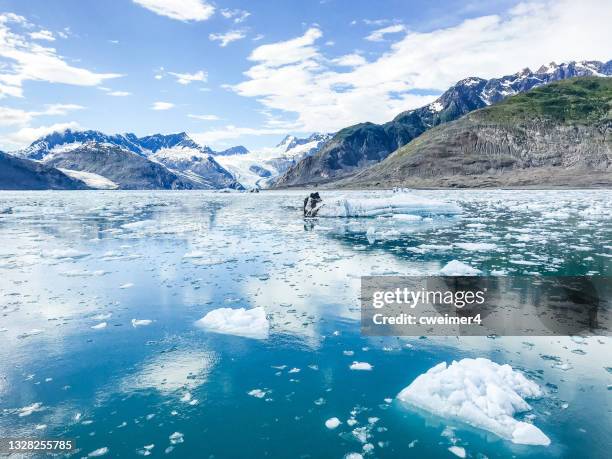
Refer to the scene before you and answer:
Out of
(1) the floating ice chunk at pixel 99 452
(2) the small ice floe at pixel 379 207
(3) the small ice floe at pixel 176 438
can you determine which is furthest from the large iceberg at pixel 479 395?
(2) the small ice floe at pixel 379 207

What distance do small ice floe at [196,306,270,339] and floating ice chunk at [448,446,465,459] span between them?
5.53m

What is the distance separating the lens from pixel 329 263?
Result: 19750 mm

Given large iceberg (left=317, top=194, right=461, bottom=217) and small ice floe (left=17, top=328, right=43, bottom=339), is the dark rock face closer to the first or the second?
large iceberg (left=317, top=194, right=461, bottom=217)

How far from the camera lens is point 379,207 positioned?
141ft

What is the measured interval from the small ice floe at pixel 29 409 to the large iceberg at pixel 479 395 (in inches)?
260

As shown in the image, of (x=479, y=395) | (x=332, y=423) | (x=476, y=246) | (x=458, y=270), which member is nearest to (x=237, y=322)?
(x=332, y=423)

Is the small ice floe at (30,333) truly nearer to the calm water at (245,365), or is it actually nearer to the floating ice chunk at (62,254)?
the calm water at (245,365)

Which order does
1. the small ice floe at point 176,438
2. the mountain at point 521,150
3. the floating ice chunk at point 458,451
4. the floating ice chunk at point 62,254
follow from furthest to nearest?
the mountain at point 521,150 → the floating ice chunk at point 62,254 → the small ice floe at point 176,438 → the floating ice chunk at point 458,451

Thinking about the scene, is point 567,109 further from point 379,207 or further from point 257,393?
point 257,393

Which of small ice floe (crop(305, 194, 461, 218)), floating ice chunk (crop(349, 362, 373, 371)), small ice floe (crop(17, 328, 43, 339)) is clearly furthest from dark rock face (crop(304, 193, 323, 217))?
floating ice chunk (crop(349, 362, 373, 371))

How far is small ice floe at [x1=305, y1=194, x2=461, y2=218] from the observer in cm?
4291

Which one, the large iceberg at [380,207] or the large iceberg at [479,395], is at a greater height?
the large iceberg at [380,207]

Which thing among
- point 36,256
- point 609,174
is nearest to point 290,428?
point 36,256

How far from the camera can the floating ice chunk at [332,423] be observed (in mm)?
7105
